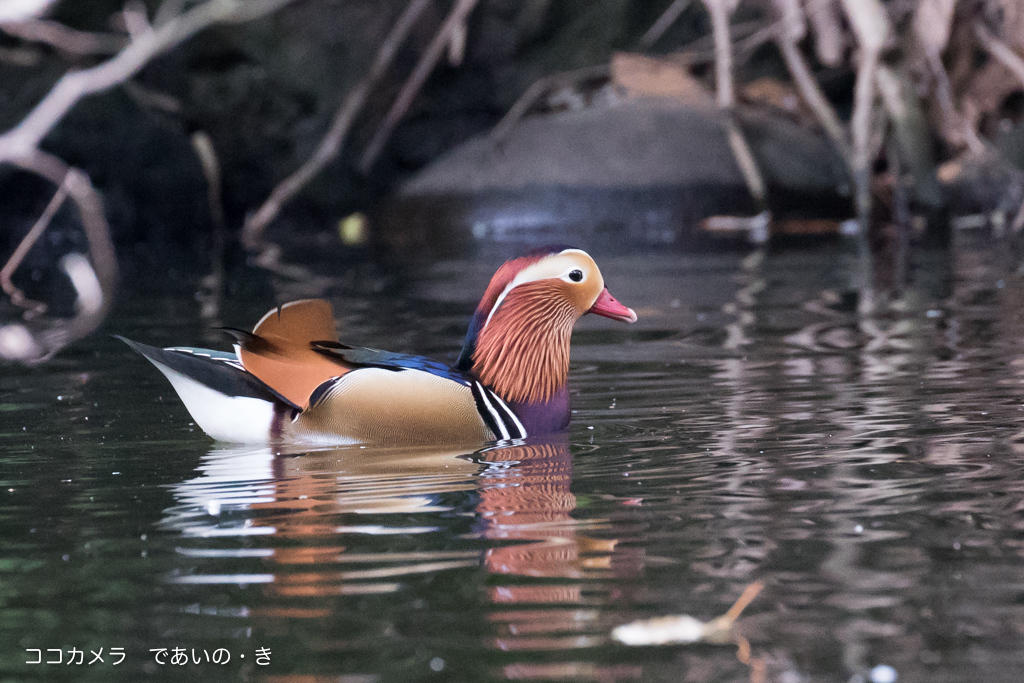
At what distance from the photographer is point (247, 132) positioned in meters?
20.1

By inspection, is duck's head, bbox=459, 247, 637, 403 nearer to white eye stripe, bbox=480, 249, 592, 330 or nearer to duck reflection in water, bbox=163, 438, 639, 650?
Answer: white eye stripe, bbox=480, 249, 592, 330

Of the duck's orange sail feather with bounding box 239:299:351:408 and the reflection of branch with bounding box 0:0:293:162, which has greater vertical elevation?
the reflection of branch with bounding box 0:0:293:162

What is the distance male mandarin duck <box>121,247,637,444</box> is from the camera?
16.9ft

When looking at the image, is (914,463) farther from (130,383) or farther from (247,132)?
(247,132)

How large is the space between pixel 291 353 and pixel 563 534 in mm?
1597

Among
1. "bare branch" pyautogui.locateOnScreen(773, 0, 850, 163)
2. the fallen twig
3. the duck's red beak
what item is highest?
"bare branch" pyautogui.locateOnScreen(773, 0, 850, 163)

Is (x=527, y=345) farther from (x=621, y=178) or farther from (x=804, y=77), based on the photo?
(x=621, y=178)

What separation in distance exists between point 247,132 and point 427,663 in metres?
17.8

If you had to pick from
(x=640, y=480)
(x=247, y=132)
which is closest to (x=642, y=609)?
(x=640, y=480)

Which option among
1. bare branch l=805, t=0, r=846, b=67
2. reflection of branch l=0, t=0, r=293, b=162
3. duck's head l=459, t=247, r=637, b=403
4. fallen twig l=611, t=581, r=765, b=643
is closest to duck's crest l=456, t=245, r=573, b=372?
duck's head l=459, t=247, r=637, b=403

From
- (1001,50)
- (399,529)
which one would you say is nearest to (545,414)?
(399,529)

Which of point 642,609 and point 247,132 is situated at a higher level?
point 247,132

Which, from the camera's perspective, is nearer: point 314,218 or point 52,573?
point 52,573

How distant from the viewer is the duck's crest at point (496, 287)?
5.50 m
